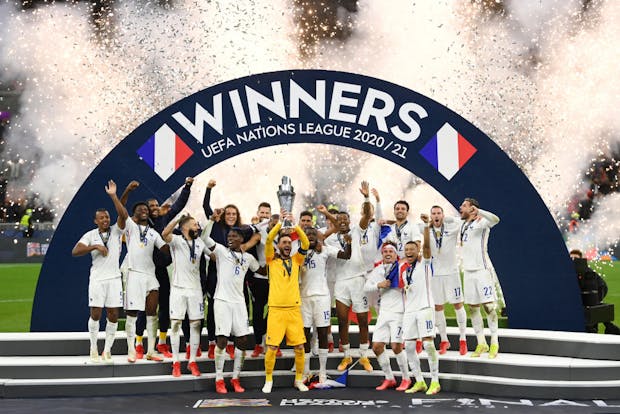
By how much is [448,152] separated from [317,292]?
297cm

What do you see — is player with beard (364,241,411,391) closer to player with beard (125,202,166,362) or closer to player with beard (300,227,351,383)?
player with beard (300,227,351,383)

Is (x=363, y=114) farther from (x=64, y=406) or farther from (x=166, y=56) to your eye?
(x=166, y=56)

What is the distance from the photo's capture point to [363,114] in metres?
12.9

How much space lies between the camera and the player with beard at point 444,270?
453 inches

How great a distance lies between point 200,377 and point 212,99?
3.99 meters

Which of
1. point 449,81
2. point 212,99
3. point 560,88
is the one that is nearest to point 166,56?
point 449,81

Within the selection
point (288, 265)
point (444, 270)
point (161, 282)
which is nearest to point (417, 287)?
point (444, 270)

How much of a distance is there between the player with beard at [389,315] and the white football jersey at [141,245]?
8.54ft

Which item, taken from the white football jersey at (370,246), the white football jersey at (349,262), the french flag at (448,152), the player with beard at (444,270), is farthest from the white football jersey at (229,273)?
the french flag at (448,152)

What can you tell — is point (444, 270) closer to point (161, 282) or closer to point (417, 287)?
point (417, 287)

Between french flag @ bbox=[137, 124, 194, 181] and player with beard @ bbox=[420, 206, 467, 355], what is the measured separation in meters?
3.56

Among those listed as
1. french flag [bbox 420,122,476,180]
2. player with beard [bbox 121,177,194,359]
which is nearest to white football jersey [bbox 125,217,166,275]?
player with beard [bbox 121,177,194,359]

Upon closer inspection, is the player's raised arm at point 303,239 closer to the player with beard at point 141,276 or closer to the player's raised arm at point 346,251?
the player's raised arm at point 346,251

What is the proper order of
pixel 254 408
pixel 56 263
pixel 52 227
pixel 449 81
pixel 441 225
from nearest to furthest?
pixel 254 408
pixel 441 225
pixel 56 263
pixel 449 81
pixel 52 227
